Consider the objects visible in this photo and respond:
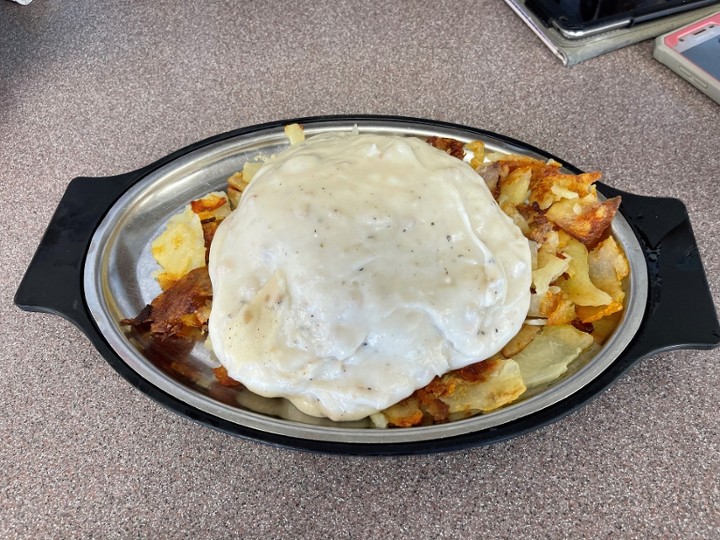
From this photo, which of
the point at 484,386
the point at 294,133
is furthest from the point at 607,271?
the point at 294,133

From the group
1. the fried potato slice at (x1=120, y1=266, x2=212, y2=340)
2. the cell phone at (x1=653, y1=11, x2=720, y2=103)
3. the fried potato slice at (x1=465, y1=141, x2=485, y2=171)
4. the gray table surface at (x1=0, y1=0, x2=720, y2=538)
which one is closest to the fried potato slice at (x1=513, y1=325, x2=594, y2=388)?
the gray table surface at (x1=0, y1=0, x2=720, y2=538)

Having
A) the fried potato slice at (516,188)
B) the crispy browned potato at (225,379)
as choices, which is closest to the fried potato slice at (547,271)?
the fried potato slice at (516,188)

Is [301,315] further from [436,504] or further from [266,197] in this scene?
[436,504]

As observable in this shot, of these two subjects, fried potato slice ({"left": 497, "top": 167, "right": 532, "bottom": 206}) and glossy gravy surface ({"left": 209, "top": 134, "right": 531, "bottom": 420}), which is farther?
fried potato slice ({"left": 497, "top": 167, "right": 532, "bottom": 206})

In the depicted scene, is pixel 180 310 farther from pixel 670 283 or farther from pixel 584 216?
pixel 670 283

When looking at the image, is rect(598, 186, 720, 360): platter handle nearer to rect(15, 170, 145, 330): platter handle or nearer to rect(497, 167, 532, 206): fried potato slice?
rect(497, 167, 532, 206): fried potato slice

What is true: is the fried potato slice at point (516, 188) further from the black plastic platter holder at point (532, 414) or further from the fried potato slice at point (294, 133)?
the fried potato slice at point (294, 133)

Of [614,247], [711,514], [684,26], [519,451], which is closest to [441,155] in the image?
[614,247]
